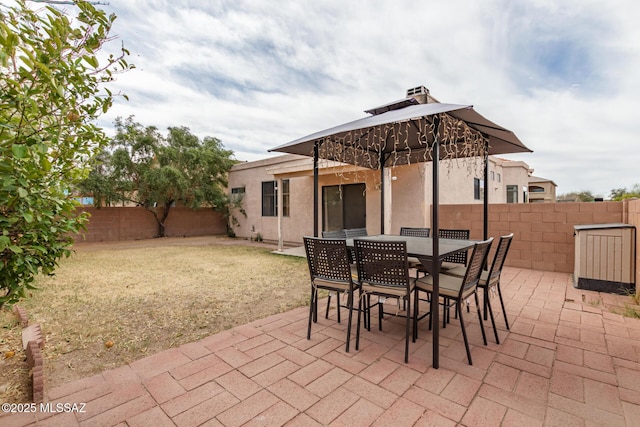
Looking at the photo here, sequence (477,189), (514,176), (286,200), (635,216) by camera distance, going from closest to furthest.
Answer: (635,216) → (477,189) → (286,200) → (514,176)

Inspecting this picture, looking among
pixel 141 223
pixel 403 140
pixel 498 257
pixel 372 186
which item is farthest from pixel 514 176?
pixel 141 223

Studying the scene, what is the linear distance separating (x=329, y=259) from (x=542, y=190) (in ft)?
85.2

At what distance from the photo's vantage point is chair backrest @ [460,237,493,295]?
235 cm

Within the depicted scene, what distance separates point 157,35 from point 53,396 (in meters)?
5.68

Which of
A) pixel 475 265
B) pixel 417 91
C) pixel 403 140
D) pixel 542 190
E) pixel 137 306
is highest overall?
pixel 417 91

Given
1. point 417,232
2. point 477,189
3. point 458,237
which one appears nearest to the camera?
point 458,237

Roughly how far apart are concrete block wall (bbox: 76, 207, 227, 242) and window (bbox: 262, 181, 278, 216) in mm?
4185

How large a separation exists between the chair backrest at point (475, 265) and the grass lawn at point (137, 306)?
2.10 meters

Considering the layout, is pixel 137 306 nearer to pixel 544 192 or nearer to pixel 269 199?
pixel 269 199

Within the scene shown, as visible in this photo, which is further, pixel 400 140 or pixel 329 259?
pixel 400 140

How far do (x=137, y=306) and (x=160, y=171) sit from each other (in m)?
8.55

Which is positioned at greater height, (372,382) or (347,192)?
(347,192)

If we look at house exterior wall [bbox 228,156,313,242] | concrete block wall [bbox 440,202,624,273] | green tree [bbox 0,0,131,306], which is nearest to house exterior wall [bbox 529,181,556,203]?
concrete block wall [bbox 440,202,624,273]

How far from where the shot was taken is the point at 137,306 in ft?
12.5
